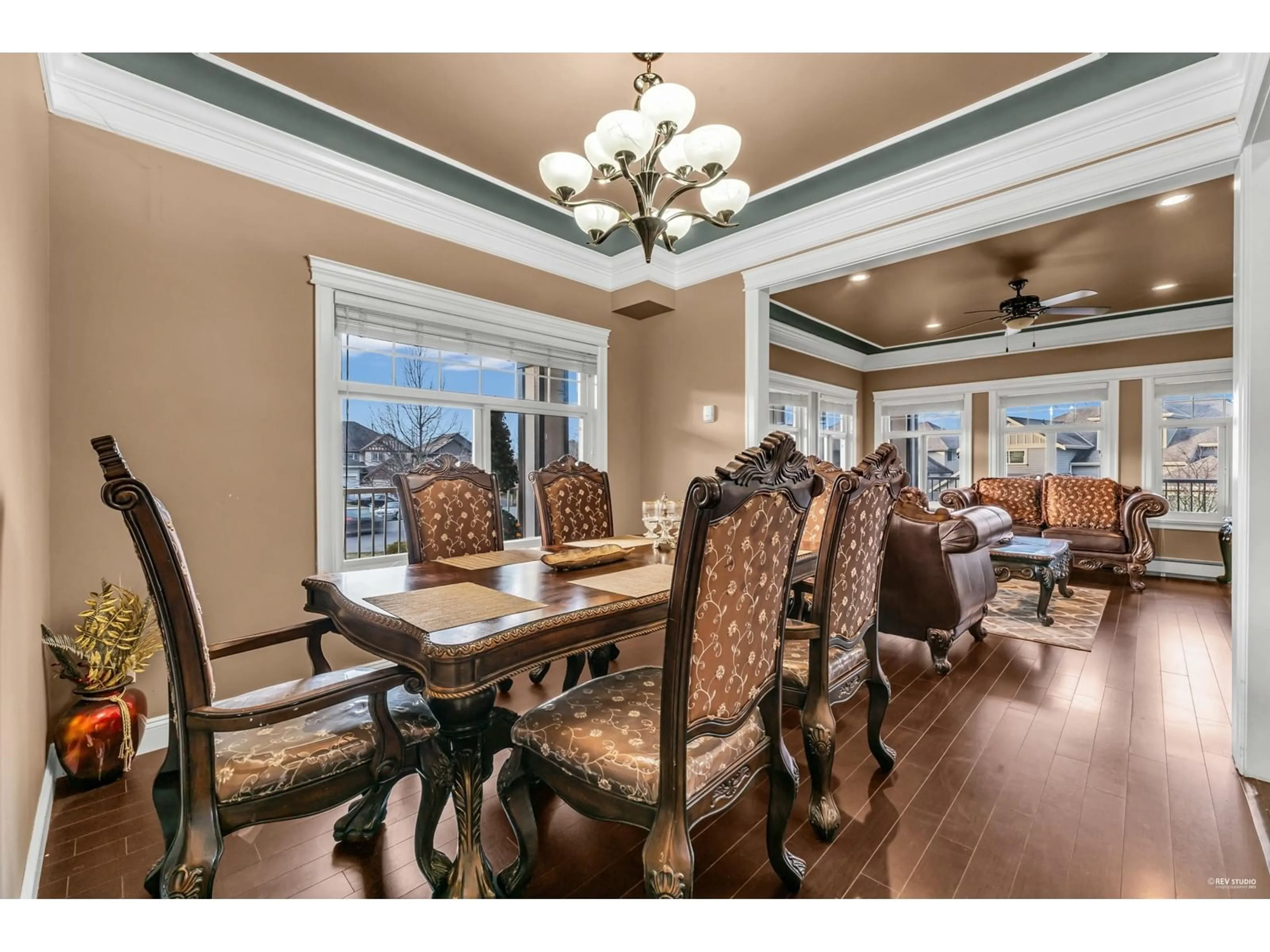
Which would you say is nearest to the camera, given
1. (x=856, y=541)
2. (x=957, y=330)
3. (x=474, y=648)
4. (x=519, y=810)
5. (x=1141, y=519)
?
(x=474, y=648)

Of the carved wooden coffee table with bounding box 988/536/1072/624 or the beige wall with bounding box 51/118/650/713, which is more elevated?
the beige wall with bounding box 51/118/650/713

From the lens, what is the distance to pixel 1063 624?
4.08 meters

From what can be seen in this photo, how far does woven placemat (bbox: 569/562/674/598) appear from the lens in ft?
5.52

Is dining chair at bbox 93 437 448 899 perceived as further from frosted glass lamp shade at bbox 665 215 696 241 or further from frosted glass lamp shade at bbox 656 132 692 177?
frosted glass lamp shade at bbox 665 215 696 241

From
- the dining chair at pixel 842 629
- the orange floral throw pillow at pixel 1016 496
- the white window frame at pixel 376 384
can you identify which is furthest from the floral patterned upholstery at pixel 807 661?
the orange floral throw pillow at pixel 1016 496

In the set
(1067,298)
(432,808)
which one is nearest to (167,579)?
(432,808)

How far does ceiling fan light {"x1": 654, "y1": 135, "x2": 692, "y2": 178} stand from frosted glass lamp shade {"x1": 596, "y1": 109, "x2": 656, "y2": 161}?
0.40 ft

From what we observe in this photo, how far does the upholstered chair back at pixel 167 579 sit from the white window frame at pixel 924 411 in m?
7.82

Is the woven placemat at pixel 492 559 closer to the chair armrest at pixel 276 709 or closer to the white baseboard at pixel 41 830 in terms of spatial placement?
the chair armrest at pixel 276 709

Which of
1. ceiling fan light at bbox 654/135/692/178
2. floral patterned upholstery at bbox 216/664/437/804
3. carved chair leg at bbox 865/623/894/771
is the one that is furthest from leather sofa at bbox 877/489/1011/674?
floral patterned upholstery at bbox 216/664/437/804

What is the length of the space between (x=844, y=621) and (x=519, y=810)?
3.83ft

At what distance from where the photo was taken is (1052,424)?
22.3 ft

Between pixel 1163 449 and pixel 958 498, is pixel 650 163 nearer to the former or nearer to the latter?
pixel 958 498
